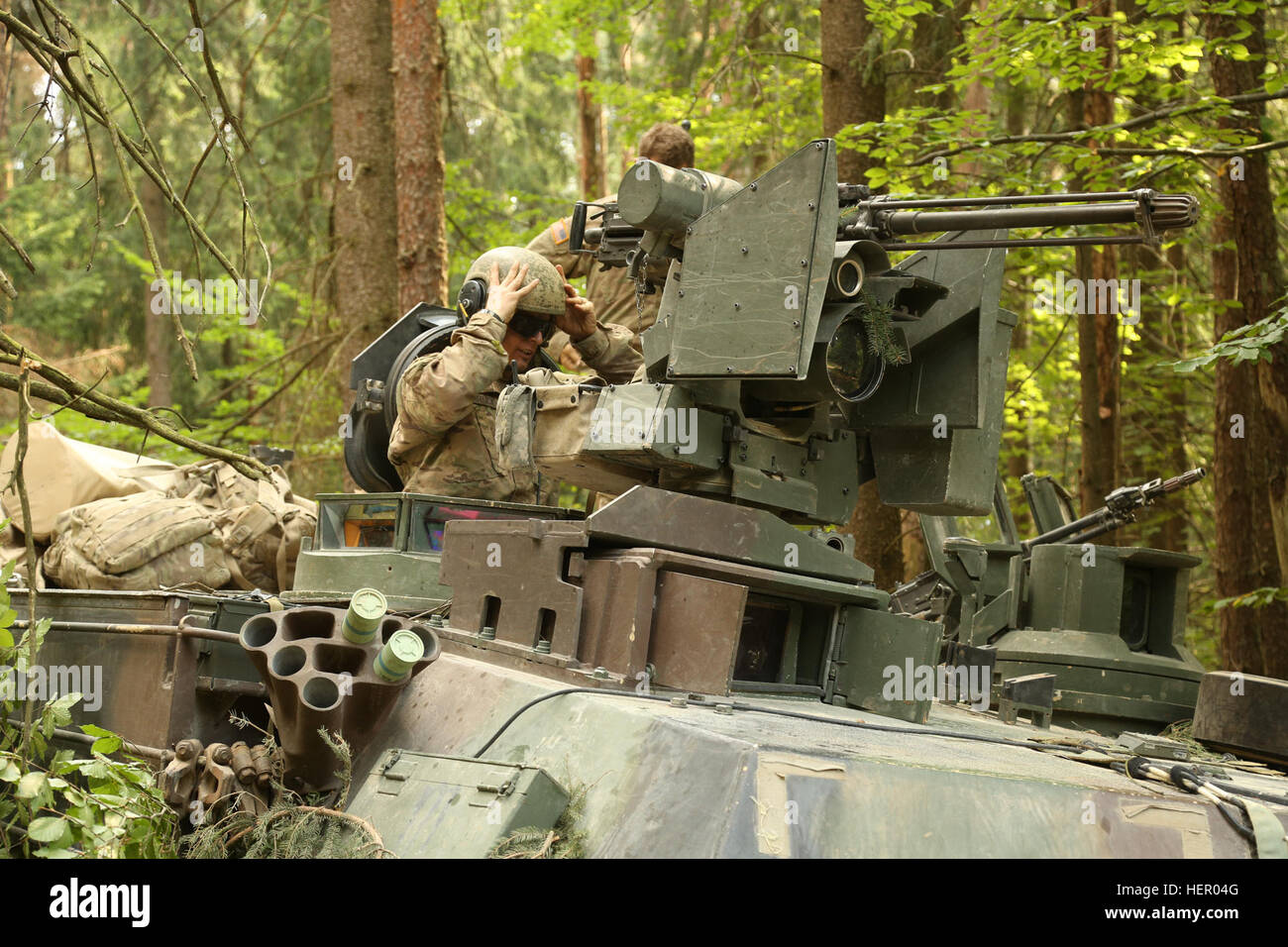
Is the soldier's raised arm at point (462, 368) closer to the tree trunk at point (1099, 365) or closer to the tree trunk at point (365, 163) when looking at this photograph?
the tree trunk at point (365, 163)

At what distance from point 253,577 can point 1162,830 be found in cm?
510

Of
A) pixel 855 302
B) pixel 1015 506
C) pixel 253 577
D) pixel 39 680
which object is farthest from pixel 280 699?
pixel 1015 506

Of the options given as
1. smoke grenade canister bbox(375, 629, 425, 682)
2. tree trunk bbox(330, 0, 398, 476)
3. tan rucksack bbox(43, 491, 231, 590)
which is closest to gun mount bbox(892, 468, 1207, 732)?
smoke grenade canister bbox(375, 629, 425, 682)

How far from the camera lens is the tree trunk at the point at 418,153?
1062 cm

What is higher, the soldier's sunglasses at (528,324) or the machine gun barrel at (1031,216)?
the machine gun barrel at (1031,216)

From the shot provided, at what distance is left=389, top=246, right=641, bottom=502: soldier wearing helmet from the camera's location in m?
6.17

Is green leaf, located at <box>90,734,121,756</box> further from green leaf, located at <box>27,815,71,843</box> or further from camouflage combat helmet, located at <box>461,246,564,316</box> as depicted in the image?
camouflage combat helmet, located at <box>461,246,564,316</box>

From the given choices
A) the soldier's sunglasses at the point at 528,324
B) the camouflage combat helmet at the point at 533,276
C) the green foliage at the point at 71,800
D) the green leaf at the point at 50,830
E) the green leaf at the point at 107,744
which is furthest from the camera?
the soldier's sunglasses at the point at 528,324

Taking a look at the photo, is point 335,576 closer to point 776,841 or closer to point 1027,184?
point 776,841

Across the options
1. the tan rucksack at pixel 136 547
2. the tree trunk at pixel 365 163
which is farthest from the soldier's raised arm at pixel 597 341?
the tree trunk at pixel 365 163

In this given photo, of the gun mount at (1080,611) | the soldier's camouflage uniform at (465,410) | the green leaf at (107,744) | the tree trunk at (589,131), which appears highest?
the tree trunk at (589,131)

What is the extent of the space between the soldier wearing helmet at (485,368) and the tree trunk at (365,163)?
4.33 m

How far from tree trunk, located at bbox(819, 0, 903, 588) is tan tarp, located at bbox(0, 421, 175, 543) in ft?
18.4

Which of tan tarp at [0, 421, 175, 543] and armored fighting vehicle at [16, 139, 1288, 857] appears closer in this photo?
armored fighting vehicle at [16, 139, 1288, 857]
